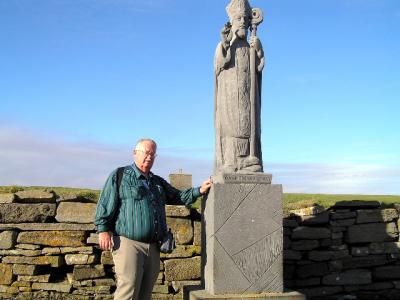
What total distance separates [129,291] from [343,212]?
4.95 metres

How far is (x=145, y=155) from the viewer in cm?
489

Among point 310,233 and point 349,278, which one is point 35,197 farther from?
point 349,278

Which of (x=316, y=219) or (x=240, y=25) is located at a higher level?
(x=240, y=25)

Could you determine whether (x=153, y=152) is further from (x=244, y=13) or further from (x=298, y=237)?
(x=298, y=237)

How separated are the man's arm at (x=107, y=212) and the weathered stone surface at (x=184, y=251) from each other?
3.17 meters

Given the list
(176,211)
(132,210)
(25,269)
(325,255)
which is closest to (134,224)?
(132,210)

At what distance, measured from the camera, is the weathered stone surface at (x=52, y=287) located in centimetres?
762

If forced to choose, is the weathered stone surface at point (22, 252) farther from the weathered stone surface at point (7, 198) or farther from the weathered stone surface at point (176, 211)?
the weathered stone surface at point (176, 211)

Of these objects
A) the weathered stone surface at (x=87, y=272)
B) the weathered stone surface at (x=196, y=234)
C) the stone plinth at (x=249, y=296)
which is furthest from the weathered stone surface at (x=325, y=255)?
the weathered stone surface at (x=87, y=272)

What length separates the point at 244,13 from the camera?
5699 mm

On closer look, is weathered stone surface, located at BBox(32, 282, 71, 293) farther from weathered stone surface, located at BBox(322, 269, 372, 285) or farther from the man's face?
weathered stone surface, located at BBox(322, 269, 372, 285)

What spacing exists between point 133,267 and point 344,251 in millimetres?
4885

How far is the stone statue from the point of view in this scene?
5552 millimetres

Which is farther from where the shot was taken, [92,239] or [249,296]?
[92,239]
